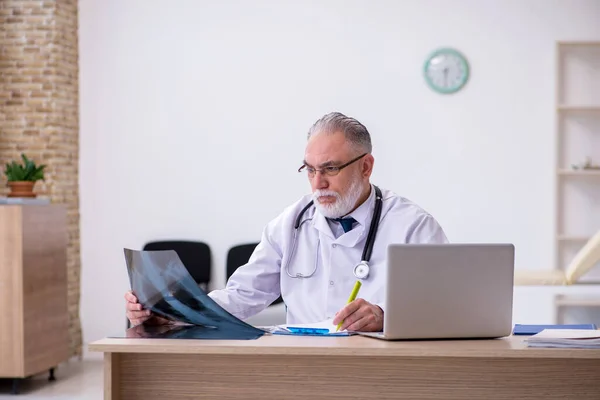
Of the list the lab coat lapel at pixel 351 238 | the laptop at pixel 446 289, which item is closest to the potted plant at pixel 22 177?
the lab coat lapel at pixel 351 238

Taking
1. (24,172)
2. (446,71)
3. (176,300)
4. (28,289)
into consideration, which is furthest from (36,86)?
(176,300)

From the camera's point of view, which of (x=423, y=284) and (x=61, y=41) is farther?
(x=61, y=41)

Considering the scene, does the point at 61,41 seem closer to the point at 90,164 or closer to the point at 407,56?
the point at 90,164

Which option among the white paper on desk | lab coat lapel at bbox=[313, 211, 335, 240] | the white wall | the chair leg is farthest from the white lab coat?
the white wall

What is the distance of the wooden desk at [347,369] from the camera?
91.5 inches

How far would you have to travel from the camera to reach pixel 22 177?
621cm

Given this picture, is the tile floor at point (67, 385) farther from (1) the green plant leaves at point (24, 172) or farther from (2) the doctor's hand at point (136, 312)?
(2) the doctor's hand at point (136, 312)

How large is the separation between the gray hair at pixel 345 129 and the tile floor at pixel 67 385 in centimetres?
316

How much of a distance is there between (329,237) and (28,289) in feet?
10.5

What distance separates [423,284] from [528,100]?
4.54 metres

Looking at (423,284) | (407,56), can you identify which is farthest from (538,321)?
(423,284)

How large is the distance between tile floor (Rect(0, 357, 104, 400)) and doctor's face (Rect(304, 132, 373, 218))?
304 centimetres

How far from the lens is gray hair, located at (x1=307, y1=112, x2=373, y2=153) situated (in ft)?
10.8

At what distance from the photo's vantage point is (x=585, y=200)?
Result: 660cm
